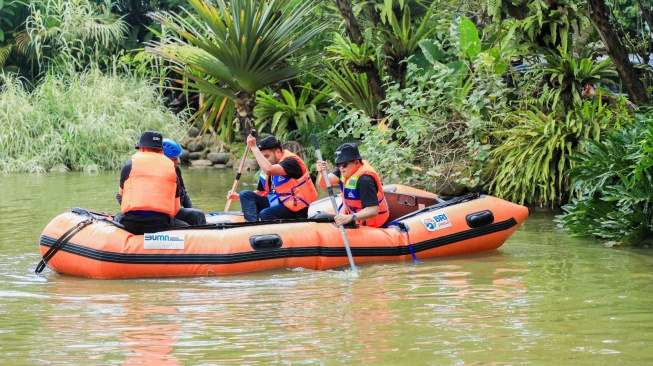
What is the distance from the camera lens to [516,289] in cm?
732

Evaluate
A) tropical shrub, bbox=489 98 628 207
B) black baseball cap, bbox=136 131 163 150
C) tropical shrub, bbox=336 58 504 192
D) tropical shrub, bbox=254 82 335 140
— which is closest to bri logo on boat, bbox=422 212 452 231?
tropical shrub, bbox=489 98 628 207

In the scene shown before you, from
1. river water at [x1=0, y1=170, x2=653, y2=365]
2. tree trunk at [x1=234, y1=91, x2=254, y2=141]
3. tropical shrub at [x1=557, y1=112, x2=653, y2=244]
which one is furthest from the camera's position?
tree trunk at [x1=234, y1=91, x2=254, y2=141]

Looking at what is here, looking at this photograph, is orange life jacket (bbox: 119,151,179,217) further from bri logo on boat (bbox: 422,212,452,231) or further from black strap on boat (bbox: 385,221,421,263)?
bri logo on boat (bbox: 422,212,452,231)

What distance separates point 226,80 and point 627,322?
32.6 feet

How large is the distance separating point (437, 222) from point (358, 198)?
32.0 inches

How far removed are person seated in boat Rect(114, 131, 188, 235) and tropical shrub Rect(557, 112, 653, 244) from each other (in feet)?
13.7

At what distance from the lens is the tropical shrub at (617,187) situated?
9008 millimetres

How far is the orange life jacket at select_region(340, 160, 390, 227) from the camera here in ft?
29.5

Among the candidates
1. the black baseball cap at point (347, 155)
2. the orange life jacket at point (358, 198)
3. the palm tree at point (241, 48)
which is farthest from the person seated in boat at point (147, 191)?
the palm tree at point (241, 48)

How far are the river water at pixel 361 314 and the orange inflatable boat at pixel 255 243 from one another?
161 millimetres

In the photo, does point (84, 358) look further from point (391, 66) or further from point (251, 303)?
point (391, 66)

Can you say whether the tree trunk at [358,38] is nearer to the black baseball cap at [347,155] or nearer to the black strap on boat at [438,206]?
the black strap on boat at [438,206]

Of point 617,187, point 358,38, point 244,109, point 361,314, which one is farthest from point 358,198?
point 358,38

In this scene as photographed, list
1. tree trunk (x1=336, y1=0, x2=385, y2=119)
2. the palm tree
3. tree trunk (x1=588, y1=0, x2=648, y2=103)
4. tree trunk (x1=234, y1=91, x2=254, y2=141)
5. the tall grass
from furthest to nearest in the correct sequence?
the tall grass, tree trunk (x1=336, y1=0, x2=385, y2=119), tree trunk (x1=234, y1=91, x2=254, y2=141), the palm tree, tree trunk (x1=588, y1=0, x2=648, y2=103)
